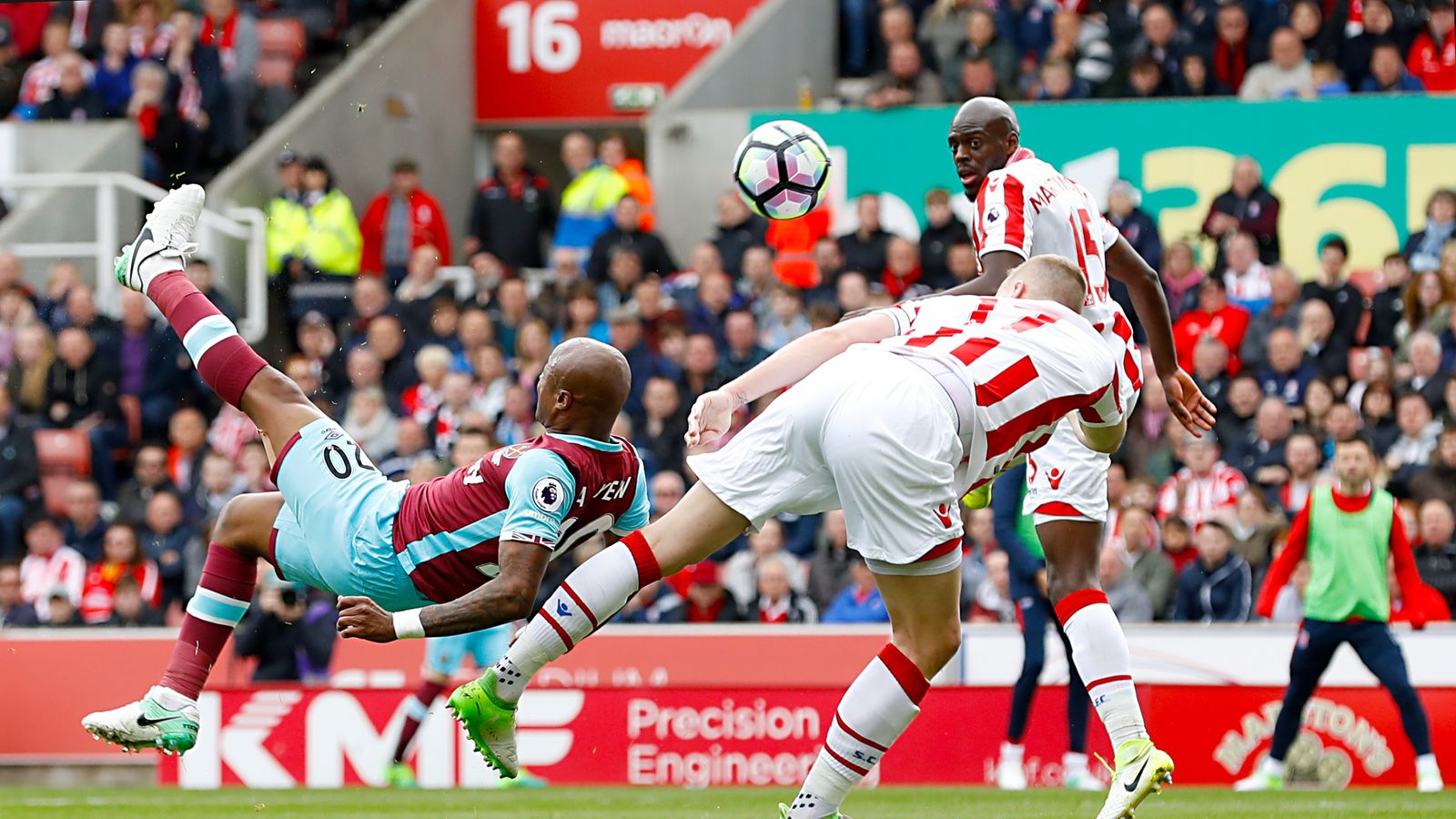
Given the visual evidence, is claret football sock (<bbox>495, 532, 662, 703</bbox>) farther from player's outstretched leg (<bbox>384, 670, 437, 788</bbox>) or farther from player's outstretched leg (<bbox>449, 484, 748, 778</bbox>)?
player's outstretched leg (<bbox>384, 670, 437, 788</bbox>)

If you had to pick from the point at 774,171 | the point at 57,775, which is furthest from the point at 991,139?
the point at 57,775

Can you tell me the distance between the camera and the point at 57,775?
1359 cm

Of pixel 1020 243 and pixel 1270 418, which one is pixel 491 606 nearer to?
pixel 1020 243

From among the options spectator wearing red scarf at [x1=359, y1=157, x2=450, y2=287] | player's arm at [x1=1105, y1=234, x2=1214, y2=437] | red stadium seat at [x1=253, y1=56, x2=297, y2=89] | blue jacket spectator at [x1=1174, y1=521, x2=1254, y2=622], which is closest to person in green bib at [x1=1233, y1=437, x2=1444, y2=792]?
blue jacket spectator at [x1=1174, y1=521, x2=1254, y2=622]

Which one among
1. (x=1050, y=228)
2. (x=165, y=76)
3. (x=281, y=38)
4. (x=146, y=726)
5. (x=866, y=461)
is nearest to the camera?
(x=866, y=461)

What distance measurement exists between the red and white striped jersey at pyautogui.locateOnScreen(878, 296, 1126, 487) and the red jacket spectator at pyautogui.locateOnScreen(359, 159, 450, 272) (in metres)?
11.5

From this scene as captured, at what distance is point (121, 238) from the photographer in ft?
59.1

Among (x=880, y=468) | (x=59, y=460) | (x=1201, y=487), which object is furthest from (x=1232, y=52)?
(x=880, y=468)

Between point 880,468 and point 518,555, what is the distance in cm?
122

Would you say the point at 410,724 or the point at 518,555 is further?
the point at 410,724

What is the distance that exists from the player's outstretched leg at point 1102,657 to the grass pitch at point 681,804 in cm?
166

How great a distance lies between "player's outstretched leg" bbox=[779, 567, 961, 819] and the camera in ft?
21.1

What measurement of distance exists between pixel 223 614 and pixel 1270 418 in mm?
8135

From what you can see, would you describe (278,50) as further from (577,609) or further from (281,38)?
(577,609)
